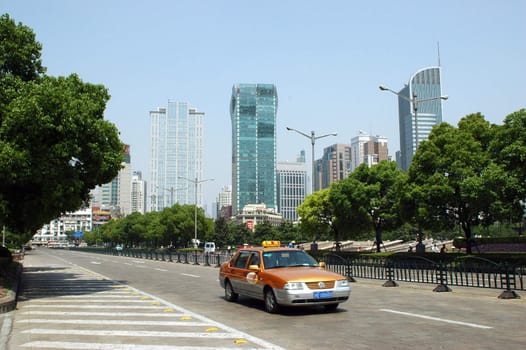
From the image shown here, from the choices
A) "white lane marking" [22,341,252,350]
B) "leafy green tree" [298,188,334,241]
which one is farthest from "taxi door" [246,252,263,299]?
"leafy green tree" [298,188,334,241]

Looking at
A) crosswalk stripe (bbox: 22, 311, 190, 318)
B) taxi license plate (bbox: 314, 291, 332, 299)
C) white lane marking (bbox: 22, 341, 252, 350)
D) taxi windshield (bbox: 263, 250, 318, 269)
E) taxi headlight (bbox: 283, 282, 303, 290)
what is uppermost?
taxi windshield (bbox: 263, 250, 318, 269)

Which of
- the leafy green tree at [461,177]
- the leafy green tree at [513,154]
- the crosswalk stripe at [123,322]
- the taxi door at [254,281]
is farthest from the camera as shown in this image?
the leafy green tree at [461,177]

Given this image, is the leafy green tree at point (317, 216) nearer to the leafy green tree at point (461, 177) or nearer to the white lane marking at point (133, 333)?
the leafy green tree at point (461, 177)

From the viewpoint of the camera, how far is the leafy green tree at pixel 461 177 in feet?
88.6

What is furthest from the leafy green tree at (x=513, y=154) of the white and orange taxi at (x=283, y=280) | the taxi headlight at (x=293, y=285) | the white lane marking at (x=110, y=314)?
the white lane marking at (x=110, y=314)

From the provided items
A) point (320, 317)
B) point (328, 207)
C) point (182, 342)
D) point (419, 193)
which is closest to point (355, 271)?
point (419, 193)

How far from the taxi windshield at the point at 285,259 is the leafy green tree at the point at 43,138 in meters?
6.76

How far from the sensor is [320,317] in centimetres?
1127

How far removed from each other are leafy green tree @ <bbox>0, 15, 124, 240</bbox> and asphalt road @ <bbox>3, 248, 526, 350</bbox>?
10.7 ft

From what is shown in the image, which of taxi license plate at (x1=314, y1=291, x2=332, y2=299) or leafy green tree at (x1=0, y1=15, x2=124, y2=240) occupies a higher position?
leafy green tree at (x1=0, y1=15, x2=124, y2=240)

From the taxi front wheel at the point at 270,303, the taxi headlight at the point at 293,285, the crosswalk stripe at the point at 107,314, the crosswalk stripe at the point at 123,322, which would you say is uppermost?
the taxi headlight at the point at 293,285

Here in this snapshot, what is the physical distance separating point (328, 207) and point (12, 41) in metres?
34.2

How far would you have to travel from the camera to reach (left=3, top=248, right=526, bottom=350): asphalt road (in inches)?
338

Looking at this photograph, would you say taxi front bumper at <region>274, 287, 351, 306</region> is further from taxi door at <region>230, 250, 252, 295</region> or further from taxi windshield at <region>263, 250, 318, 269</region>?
taxi door at <region>230, 250, 252, 295</region>
